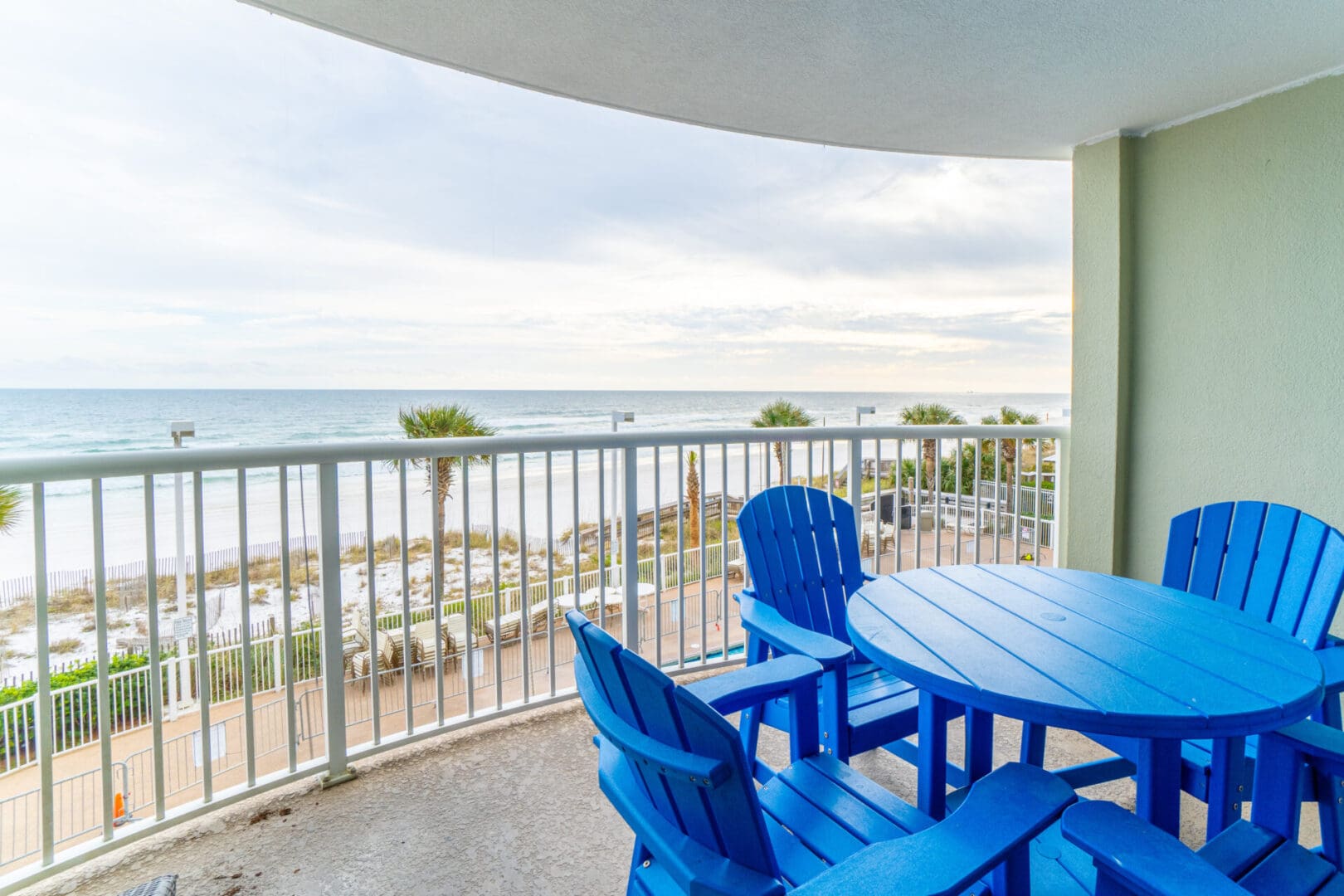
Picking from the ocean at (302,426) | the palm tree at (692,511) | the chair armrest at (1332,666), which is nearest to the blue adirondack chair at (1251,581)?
the chair armrest at (1332,666)

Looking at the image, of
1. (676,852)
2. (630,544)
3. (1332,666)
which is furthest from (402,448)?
(1332,666)

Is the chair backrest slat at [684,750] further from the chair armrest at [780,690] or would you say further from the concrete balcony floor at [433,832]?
the concrete balcony floor at [433,832]

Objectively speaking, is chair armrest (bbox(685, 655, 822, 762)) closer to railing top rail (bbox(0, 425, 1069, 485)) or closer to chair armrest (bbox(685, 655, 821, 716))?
chair armrest (bbox(685, 655, 821, 716))

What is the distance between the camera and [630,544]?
→ 2.72 meters

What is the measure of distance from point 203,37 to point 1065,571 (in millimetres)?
23578

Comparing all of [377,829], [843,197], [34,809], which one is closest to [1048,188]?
[843,197]

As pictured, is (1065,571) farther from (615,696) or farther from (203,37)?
(203,37)

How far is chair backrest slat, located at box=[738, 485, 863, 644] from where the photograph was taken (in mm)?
2096

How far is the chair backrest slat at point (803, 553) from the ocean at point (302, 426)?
828 cm

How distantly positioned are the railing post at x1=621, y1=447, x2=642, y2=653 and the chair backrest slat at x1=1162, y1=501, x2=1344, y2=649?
6.49 ft

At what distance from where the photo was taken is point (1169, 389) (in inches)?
119

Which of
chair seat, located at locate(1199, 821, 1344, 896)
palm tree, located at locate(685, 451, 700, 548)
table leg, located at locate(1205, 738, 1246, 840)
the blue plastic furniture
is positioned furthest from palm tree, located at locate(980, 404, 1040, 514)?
palm tree, located at locate(685, 451, 700, 548)

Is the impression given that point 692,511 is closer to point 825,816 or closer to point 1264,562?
point 1264,562

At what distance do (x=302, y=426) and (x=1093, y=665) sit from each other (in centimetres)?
2373
